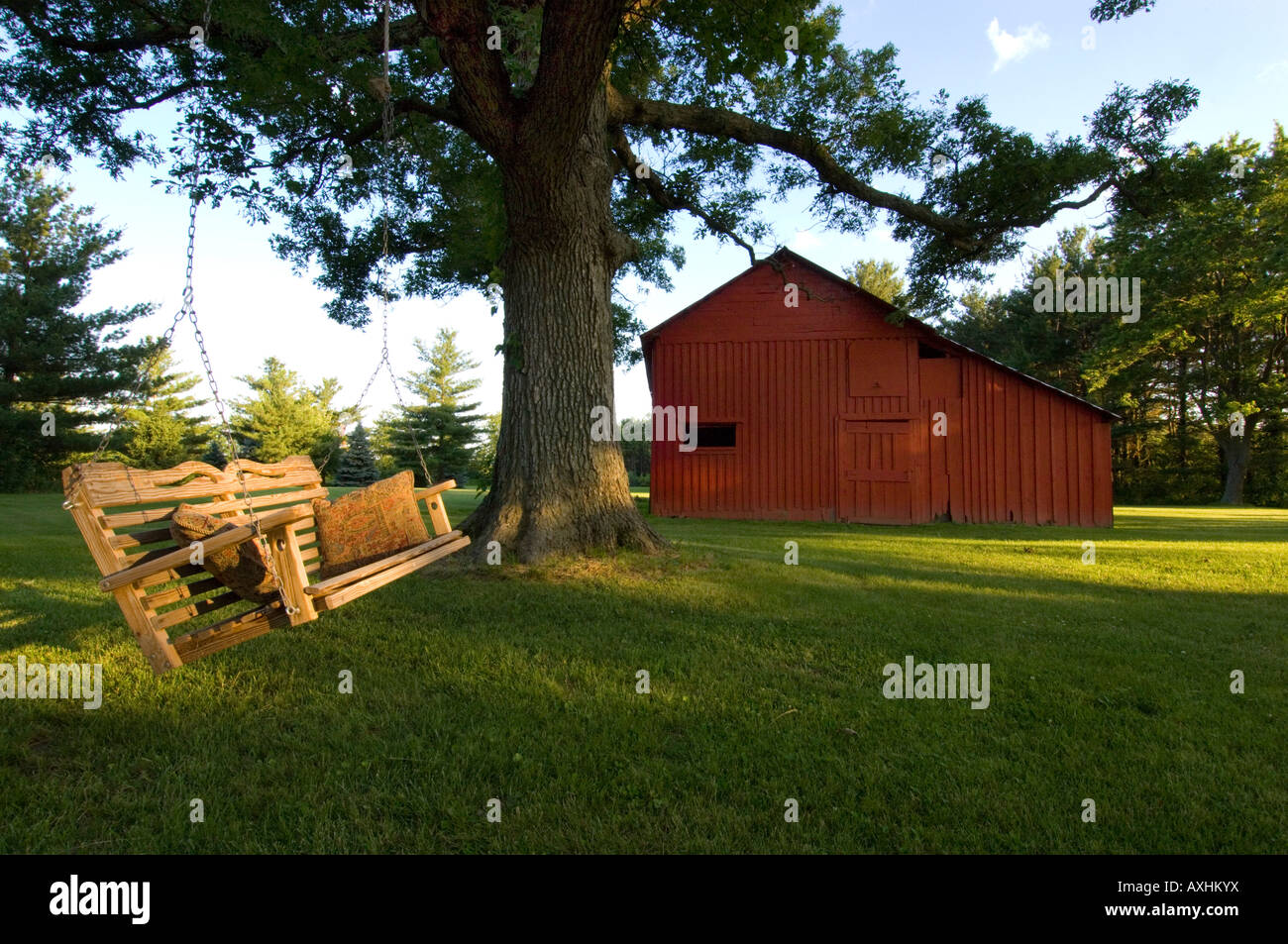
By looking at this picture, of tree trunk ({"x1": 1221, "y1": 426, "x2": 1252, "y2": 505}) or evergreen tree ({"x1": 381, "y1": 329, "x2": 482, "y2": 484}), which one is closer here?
tree trunk ({"x1": 1221, "y1": 426, "x2": 1252, "y2": 505})

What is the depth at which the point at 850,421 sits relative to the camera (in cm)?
1797

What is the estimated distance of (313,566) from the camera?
4.63 metres

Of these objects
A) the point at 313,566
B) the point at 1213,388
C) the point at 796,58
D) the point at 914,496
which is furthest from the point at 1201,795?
the point at 1213,388

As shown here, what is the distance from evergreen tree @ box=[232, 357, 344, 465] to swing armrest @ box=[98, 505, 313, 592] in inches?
1183

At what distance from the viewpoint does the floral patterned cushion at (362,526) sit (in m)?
4.66

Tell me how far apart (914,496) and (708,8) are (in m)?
13.3

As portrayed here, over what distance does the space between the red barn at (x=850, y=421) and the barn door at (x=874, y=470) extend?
4 centimetres

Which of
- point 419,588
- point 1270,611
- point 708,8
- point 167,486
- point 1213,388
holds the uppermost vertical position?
point 708,8

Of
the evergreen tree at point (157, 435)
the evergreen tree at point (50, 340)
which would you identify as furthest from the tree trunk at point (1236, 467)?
the evergreen tree at point (50, 340)

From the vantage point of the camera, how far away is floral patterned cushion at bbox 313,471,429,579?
466cm

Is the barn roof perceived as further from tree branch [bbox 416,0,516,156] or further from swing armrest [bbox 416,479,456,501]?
swing armrest [bbox 416,479,456,501]

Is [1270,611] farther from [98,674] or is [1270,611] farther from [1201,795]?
[98,674]

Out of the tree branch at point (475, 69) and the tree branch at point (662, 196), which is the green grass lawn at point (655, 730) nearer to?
the tree branch at point (475, 69)

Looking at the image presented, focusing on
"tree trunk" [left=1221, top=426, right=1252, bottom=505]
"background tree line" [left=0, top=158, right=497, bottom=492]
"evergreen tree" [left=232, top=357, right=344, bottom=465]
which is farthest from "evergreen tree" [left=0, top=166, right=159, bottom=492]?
"tree trunk" [left=1221, top=426, right=1252, bottom=505]
